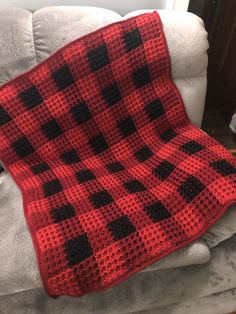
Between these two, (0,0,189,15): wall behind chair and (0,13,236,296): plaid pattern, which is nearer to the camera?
(0,13,236,296): plaid pattern

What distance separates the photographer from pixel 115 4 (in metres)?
1.34

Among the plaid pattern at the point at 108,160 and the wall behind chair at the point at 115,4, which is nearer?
the plaid pattern at the point at 108,160

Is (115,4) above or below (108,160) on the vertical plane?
above

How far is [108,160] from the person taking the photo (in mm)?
1130

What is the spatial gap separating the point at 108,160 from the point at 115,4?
0.79m

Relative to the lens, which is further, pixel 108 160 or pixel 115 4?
pixel 115 4

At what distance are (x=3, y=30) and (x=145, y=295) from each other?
1.02 meters

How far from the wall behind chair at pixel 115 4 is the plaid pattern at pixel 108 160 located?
40cm

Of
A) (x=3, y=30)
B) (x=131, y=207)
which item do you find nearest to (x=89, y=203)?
(x=131, y=207)

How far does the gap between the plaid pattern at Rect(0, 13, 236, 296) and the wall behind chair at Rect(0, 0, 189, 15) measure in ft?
1.31

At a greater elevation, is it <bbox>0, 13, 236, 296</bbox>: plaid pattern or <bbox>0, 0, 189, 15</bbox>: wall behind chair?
<bbox>0, 0, 189, 15</bbox>: wall behind chair

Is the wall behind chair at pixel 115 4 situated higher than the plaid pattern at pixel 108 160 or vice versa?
the wall behind chair at pixel 115 4

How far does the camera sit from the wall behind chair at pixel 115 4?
1277 mm

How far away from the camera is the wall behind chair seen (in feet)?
4.19
